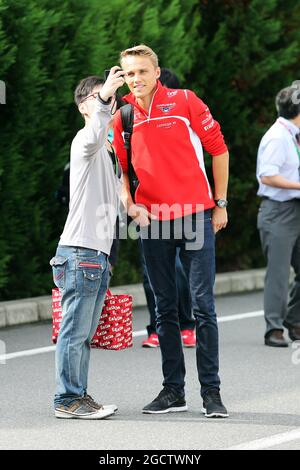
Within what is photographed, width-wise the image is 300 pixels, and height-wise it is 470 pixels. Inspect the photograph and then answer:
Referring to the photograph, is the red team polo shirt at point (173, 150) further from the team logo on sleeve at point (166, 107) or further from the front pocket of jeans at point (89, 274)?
the front pocket of jeans at point (89, 274)

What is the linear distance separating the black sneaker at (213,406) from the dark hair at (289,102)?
3.31 m

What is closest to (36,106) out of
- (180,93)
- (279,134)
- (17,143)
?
(17,143)

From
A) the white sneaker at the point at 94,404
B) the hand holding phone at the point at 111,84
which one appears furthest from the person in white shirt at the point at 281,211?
the hand holding phone at the point at 111,84

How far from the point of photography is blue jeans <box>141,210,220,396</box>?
306 inches

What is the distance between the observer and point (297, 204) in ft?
35.1

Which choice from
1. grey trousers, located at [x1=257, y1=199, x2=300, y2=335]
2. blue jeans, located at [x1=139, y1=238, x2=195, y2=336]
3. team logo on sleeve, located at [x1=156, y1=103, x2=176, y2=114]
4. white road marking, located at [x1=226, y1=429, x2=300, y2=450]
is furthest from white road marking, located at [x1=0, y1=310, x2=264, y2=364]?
white road marking, located at [x1=226, y1=429, x2=300, y2=450]

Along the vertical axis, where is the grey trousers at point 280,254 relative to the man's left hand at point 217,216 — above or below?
below

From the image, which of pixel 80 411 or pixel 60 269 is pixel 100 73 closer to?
pixel 60 269

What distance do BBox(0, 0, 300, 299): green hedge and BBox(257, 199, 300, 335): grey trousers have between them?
235cm

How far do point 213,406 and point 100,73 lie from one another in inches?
211

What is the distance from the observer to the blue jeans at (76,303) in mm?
7609

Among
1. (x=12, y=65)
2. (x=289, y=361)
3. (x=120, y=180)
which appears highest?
(x=12, y=65)

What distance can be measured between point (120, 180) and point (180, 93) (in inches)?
23.6
